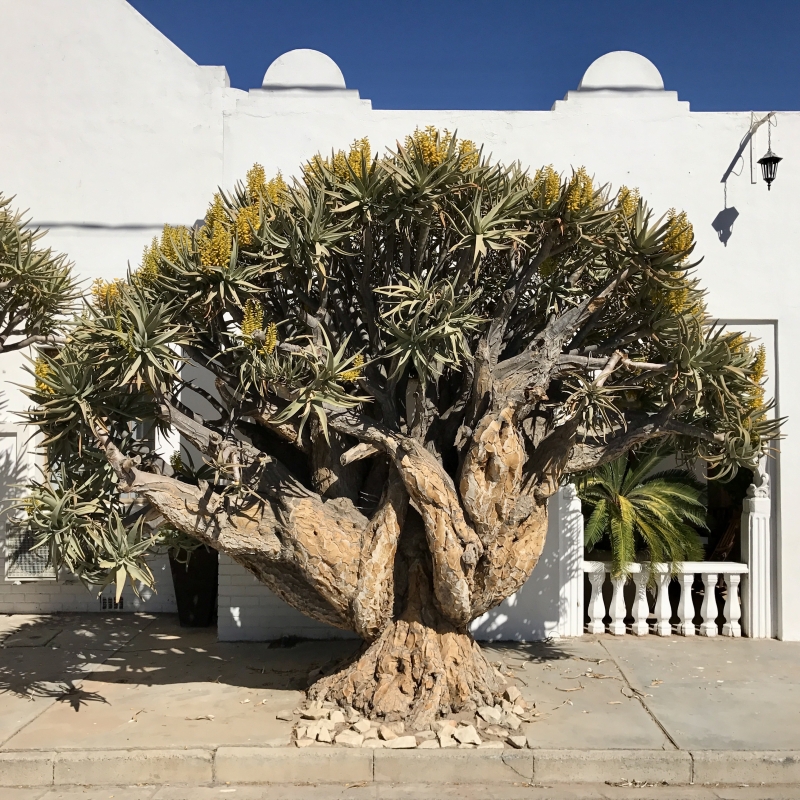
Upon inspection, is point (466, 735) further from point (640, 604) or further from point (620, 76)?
point (620, 76)

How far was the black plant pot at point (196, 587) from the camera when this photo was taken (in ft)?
29.7

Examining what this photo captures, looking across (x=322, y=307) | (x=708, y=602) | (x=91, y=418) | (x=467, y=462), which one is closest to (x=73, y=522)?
(x=91, y=418)

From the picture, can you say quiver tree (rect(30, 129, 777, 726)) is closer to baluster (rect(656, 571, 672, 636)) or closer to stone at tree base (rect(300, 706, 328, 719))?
stone at tree base (rect(300, 706, 328, 719))

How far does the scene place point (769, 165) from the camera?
28.1 feet

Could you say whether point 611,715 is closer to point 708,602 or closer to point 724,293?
point 708,602

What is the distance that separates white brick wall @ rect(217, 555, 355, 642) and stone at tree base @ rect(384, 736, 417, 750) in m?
3.06

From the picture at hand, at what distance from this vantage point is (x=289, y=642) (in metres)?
8.45

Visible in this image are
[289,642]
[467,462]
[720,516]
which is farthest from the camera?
[720,516]

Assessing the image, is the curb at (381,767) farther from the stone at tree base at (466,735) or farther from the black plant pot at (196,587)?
the black plant pot at (196,587)

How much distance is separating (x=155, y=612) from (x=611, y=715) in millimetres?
5937

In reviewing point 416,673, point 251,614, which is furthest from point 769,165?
point 251,614

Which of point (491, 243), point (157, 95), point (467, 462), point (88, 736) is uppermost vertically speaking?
point (157, 95)

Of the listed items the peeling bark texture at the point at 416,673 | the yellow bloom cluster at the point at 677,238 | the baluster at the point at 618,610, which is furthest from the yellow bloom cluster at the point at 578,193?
the baluster at the point at 618,610

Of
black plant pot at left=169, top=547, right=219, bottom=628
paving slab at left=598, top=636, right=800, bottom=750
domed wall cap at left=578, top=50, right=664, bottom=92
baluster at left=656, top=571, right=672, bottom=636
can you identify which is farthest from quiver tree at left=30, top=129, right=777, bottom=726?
domed wall cap at left=578, top=50, right=664, bottom=92
